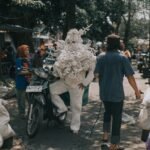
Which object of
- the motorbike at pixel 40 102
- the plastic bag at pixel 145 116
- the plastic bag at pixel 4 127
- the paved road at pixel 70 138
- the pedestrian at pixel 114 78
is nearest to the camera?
the plastic bag at pixel 145 116

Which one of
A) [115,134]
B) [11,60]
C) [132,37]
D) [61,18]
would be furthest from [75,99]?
[132,37]

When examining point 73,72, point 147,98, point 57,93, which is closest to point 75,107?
point 57,93

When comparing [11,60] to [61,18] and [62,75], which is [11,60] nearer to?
[61,18]

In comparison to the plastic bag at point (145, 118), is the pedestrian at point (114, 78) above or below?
above

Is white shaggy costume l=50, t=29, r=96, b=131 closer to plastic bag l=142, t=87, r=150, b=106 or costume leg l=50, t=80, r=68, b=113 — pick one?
costume leg l=50, t=80, r=68, b=113

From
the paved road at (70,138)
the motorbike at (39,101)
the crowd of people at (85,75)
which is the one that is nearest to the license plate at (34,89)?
the motorbike at (39,101)

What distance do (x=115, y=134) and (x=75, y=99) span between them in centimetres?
143

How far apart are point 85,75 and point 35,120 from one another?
1176 mm

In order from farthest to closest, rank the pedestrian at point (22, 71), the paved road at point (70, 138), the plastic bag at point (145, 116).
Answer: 1. the pedestrian at point (22, 71)
2. the paved road at point (70, 138)
3. the plastic bag at point (145, 116)

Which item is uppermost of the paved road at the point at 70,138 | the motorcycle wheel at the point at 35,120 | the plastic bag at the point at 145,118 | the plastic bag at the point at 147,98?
the plastic bag at the point at 147,98

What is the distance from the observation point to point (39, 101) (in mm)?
8508

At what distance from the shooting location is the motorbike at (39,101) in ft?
27.7

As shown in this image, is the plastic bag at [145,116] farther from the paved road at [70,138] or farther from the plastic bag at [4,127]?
the plastic bag at [4,127]

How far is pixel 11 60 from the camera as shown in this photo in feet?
78.3
